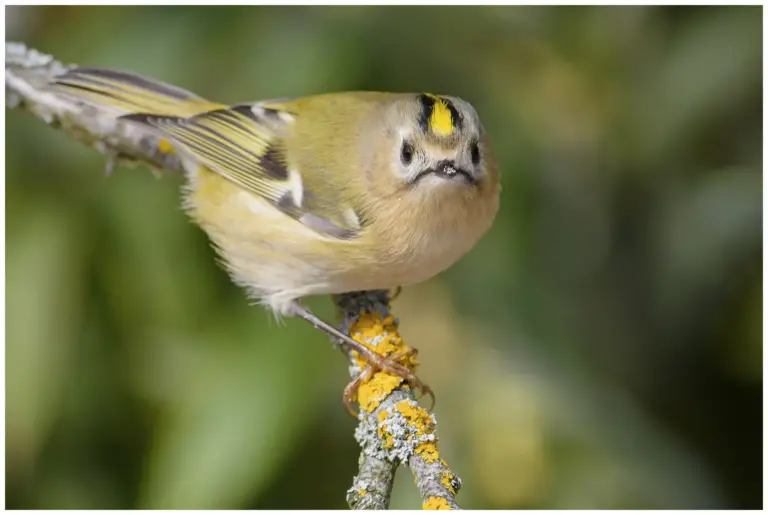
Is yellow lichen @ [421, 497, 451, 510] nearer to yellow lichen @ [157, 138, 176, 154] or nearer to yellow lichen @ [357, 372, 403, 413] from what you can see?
yellow lichen @ [357, 372, 403, 413]

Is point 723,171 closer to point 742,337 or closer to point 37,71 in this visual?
point 742,337

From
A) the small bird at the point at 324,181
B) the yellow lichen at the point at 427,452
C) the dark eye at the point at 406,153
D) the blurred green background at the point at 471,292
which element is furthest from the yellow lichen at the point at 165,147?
the yellow lichen at the point at 427,452

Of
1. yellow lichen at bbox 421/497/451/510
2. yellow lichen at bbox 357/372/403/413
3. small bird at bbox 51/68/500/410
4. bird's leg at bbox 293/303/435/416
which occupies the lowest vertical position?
yellow lichen at bbox 421/497/451/510

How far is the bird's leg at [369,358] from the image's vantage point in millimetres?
1703

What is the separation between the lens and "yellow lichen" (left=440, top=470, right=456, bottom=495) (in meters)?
1.40

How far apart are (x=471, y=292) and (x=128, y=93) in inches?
38.2

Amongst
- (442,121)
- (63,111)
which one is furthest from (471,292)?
(63,111)

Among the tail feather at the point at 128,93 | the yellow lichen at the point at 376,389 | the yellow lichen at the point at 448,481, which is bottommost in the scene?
the yellow lichen at the point at 448,481

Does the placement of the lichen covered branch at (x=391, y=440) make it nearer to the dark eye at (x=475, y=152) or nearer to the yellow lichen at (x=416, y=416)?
the yellow lichen at (x=416, y=416)

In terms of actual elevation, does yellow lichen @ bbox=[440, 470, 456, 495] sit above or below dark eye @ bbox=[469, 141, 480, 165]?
below

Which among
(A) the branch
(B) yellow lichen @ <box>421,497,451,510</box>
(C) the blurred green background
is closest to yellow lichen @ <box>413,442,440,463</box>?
(A) the branch

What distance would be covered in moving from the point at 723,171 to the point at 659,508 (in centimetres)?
88

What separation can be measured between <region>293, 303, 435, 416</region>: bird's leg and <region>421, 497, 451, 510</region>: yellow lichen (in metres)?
0.36

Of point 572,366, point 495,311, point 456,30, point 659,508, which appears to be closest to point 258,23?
point 456,30
